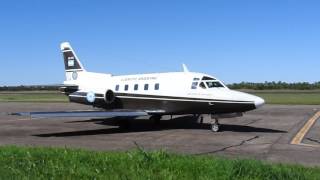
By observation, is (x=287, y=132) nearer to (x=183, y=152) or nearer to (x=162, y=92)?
(x=162, y=92)

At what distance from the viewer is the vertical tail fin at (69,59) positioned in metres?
29.1

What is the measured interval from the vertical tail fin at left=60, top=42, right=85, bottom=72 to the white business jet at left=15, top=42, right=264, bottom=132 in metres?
1.29

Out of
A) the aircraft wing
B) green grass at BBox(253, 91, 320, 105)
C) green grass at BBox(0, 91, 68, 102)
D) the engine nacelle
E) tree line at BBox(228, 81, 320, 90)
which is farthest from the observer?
tree line at BBox(228, 81, 320, 90)

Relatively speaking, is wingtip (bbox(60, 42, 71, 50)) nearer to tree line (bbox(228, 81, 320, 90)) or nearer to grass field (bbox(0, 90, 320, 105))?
grass field (bbox(0, 90, 320, 105))

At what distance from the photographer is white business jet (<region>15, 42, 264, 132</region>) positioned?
67.6 feet

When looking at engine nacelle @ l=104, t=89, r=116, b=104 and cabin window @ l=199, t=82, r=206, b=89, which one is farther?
engine nacelle @ l=104, t=89, r=116, b=104

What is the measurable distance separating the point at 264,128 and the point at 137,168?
1399 cm

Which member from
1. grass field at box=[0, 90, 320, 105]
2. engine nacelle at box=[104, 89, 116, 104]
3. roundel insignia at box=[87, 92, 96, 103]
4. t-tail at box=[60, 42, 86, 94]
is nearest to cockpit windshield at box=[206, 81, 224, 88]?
engine nacelle at box=[104, 89, 116, 104]

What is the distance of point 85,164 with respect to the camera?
402 inches

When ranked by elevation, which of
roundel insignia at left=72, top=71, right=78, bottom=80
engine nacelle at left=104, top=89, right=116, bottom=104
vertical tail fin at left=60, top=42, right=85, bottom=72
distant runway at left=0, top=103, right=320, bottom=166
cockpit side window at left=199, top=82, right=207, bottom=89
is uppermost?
vertical tail fin at left=60, top=42, right=85, bottom=72

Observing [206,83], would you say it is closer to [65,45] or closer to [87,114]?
[87,114]

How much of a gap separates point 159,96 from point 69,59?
8756mm

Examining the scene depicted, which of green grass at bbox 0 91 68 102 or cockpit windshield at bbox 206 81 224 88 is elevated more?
cockpit windshield at bbox 206 81 224 88

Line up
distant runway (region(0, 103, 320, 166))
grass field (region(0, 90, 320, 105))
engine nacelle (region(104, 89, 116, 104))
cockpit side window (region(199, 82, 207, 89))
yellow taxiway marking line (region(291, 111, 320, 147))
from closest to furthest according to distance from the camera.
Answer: distant runway (region(0, 103, 320, 166)) < yellow taxiway marking line (region(291, 111, 320, 147)) < cockpit side window (region(199, 82, 207, 89)) < engine nacelle (region(104, 89, 116, 104)) < grass field (region(0, 90, 320, 105))
